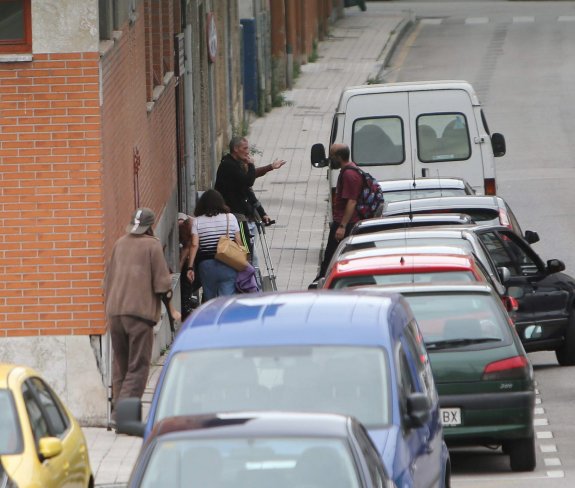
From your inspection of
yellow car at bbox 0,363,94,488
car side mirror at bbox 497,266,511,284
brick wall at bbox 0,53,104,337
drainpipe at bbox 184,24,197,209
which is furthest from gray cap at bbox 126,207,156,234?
drainpipe at bbox 184,24,197,209

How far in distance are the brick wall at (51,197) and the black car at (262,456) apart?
6.35 metres

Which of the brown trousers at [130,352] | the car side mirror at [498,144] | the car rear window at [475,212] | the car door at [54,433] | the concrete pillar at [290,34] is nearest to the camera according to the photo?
the car door at [54,433]

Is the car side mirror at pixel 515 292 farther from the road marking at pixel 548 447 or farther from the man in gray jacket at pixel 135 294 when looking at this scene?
the man in gray jacket at pixel 135 294

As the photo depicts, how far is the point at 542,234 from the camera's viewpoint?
25.0 m

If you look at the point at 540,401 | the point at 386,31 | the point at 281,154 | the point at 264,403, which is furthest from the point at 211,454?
the point at 386,31

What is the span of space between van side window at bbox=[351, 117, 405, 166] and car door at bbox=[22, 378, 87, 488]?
12472mm

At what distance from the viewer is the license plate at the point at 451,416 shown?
11750 millimetres

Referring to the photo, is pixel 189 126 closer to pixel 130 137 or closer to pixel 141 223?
pixel 130 137

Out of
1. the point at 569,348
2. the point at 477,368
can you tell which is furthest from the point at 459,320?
the point at 569,348

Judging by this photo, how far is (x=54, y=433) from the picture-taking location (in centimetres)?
977

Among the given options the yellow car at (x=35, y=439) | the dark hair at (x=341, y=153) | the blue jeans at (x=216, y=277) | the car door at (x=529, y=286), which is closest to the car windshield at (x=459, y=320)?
the yellow car at (x=35, y=439)

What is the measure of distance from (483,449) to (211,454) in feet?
21.0

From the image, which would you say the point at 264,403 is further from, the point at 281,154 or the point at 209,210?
the point at 281,154

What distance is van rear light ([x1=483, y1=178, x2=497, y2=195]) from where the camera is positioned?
22.4m
